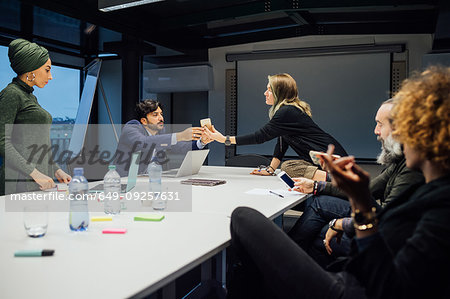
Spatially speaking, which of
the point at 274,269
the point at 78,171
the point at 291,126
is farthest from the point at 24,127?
the point at 291,126

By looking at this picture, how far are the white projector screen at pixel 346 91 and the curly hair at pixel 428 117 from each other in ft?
15.8

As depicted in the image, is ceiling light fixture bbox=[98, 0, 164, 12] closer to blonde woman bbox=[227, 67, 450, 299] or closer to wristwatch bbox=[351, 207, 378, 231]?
blonde woman bbox=[227, 67, 450, 299]

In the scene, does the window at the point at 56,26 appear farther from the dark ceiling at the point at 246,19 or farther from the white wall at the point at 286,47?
the white wall at the point at 286,47

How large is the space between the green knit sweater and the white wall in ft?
14.2

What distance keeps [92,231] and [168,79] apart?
18.5 ft

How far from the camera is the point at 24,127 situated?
2.26m

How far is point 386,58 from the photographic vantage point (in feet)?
18.1

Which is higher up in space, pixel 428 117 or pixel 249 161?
pixel 428 117

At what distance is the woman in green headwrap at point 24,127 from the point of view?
2.16 m

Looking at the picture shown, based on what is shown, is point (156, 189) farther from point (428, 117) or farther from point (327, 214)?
point (428, 117)

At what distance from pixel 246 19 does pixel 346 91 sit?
72.1 inches

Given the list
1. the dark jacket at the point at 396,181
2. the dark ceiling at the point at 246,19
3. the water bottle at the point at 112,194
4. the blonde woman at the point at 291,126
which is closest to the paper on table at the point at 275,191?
the dark jacket at the point at 396,181

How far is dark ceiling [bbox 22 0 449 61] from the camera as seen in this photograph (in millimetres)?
4152

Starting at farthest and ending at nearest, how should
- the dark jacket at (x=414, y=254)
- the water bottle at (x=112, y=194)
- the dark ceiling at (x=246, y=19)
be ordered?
the dark ceiling at (x=246, y=19) < the water bottle at (x=112, y=194) < the dark jacket at (x=414, y=254)
